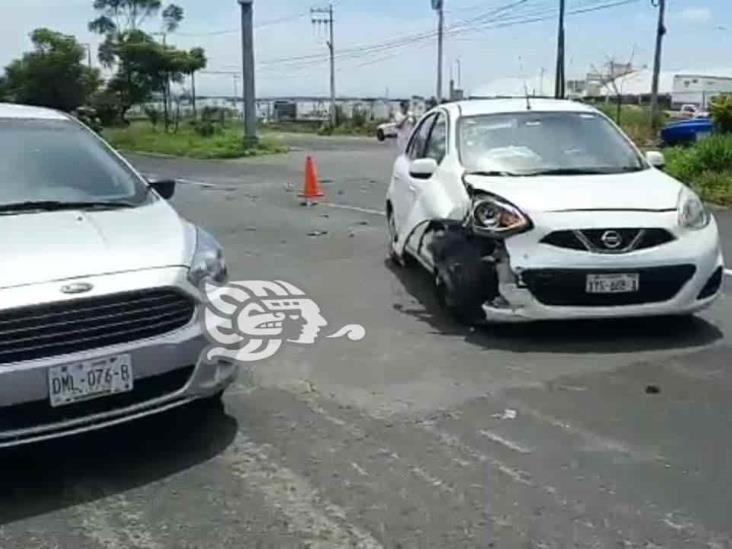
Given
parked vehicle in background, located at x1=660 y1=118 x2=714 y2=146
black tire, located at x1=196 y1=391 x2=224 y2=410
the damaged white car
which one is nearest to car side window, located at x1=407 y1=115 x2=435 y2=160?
the damaged white car

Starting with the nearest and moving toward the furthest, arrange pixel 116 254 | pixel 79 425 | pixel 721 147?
1. pixel 79 425
2. pixel 116 254
3. pixel 721 147

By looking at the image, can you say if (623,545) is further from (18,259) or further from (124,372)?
(18,259)

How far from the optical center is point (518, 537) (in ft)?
11.7

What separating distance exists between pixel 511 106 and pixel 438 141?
0.67 m

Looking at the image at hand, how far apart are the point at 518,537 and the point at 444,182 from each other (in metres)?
4.16

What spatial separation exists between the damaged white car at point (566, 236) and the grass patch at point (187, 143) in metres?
22.9

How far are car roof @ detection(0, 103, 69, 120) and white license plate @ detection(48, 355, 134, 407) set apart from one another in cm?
246

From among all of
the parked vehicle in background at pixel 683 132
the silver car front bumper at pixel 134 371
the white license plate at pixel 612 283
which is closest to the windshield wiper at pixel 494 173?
the white license plate at pixel 612 283

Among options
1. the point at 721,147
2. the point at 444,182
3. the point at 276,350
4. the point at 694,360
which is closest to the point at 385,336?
the point at 276,350

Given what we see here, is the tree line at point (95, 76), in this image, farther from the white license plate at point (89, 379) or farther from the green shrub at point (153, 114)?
the white license plate at point (89, 379)

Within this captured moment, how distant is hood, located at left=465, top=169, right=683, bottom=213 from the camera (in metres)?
6.25

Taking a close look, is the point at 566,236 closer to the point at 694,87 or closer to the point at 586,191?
the point at 586,191

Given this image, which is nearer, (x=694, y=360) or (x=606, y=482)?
(x=606, y=482)

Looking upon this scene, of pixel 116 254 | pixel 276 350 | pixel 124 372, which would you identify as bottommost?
pixel 276 350
